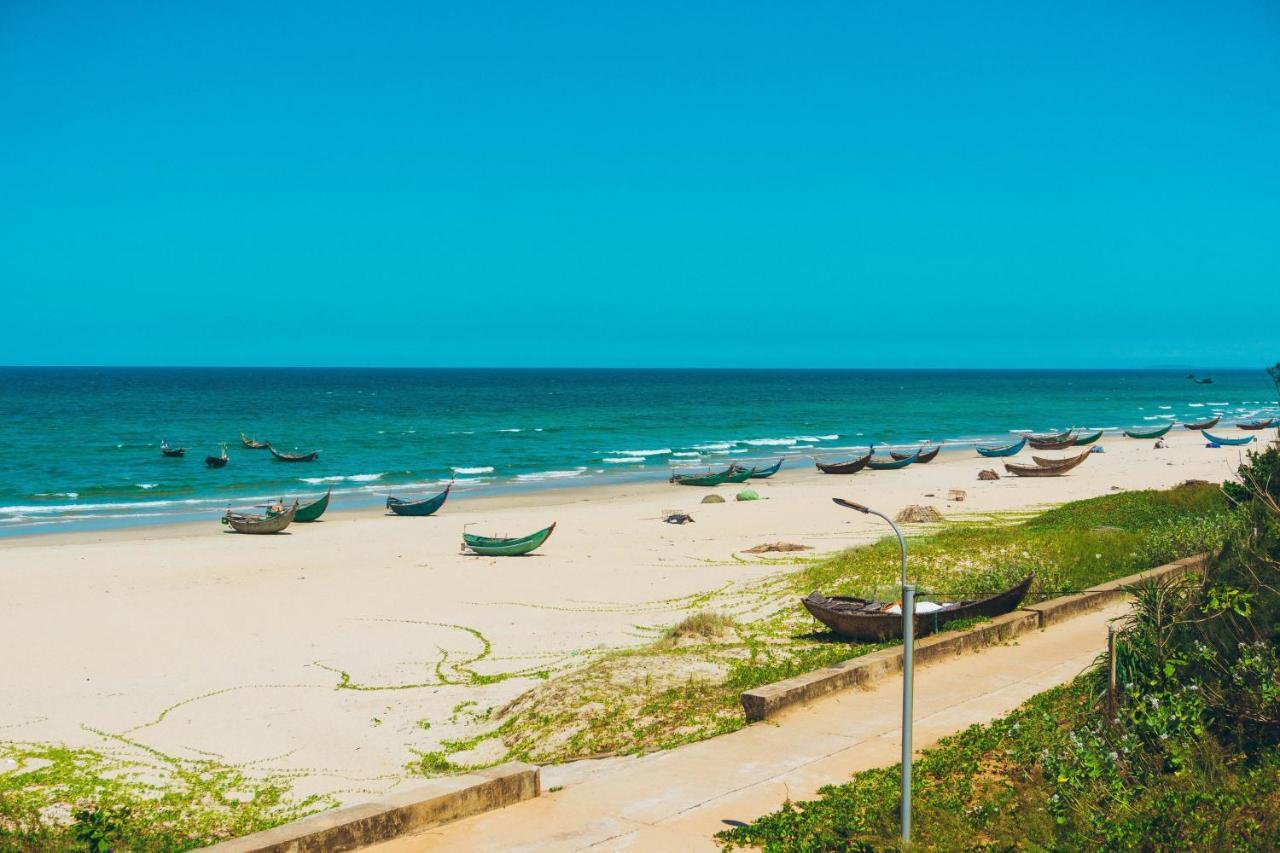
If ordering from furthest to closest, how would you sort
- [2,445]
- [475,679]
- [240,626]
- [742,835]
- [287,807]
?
[2,445]
[240,626]
[475,679]
[287,807]
[742,835]

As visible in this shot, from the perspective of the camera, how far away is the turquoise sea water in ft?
159

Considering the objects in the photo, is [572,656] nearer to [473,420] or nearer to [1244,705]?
[1244,705]

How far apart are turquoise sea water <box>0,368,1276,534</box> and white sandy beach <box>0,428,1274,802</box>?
1027 cm

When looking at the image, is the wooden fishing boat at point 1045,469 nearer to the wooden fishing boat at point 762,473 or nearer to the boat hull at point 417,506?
the wooden fishing boat at point 762,473

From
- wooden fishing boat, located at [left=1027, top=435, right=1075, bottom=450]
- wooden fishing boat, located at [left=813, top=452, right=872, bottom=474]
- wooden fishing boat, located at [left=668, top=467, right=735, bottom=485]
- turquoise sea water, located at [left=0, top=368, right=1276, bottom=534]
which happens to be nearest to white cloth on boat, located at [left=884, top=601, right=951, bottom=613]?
turquoise sea water, located at [left=0, top=368, right=1276, bottom=534]

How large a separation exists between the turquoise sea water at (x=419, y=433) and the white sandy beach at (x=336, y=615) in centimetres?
1027

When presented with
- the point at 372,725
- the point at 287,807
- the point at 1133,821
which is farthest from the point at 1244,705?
the point at 372,725

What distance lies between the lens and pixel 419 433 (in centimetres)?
7838

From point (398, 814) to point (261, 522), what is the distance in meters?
28.0

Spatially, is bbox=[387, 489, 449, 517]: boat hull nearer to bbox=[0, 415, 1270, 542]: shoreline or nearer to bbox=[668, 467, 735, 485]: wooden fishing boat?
bbox=[0, 415, 1270, 542]: shoreline

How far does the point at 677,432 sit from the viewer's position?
83312mm

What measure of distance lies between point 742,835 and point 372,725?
7.27m

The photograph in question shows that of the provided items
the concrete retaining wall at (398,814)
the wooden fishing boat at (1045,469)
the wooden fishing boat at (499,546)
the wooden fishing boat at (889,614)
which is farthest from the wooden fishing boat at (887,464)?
the concrete retaining wall at (398,814)

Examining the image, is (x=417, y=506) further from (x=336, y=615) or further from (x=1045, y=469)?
(x=1045, y=469)
